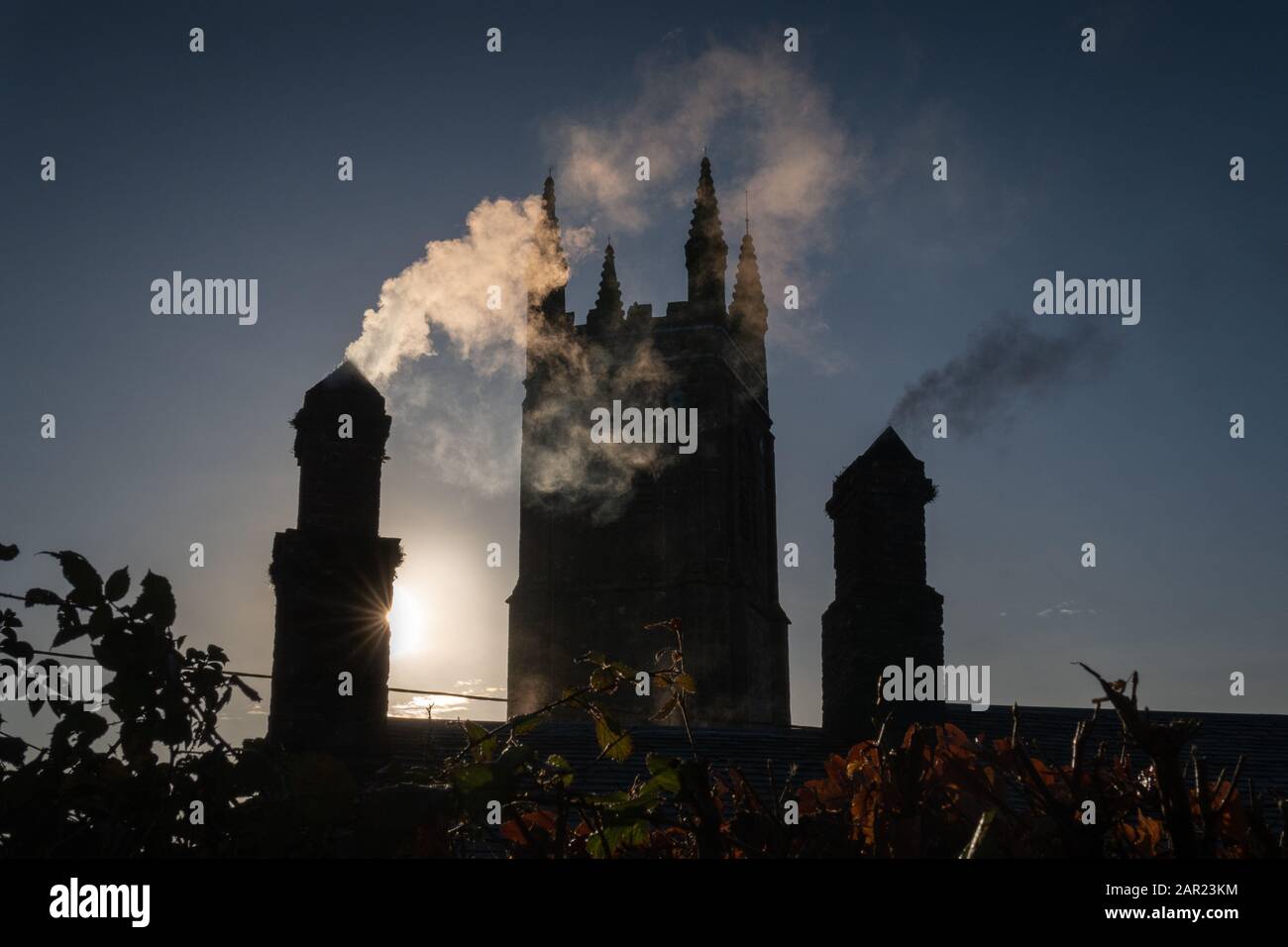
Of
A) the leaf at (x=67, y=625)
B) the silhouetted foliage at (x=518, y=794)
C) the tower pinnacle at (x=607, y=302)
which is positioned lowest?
the silhouetted foliage at (x=518, y=794)

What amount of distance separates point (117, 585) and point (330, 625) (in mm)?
8314

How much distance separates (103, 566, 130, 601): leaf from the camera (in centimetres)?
201

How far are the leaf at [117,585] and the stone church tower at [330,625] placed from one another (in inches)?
316

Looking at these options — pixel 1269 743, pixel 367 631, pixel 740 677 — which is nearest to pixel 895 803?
pixel 367 631

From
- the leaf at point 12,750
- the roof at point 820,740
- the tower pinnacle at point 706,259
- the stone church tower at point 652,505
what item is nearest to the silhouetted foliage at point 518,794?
the leaf at point 12,750

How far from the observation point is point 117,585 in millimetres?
2023

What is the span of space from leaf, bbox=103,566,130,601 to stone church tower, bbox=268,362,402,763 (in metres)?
8.04

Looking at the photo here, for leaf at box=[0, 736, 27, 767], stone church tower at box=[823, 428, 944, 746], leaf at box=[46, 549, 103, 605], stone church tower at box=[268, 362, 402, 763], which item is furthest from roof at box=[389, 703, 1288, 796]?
leaf at box=[46, 549, 103, 605]

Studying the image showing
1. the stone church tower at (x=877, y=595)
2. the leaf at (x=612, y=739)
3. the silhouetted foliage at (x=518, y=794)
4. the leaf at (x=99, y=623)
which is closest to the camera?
the silhouetted foliage at (x=518, y=794)

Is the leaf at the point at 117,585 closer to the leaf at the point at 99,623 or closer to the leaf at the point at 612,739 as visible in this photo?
the leaf at the point at 99,623

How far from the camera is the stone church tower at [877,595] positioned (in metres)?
11.3

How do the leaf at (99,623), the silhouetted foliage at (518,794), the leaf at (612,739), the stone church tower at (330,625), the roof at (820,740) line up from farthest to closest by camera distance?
the roof at (820,740) → the stone church tower at (330,625) → the leaf at (99,623) → the leaf at (612,739) → the silhouetted foliage at (518,794)

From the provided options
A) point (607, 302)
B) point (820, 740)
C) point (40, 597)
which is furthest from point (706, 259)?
point (40, 597)
